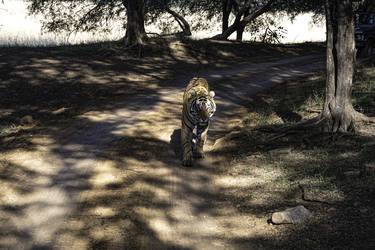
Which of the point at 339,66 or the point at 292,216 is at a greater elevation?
the point at 339,66

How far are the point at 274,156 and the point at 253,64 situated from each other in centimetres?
1414

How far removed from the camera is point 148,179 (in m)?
9.07

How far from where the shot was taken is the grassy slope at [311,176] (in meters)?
6.84

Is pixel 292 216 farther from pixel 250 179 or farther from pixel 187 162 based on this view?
pixel 187 162

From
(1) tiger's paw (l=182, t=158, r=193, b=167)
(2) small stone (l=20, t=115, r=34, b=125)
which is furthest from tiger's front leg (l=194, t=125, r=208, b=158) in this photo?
(2) small stone (l=20, t=115, r=34, b=125)

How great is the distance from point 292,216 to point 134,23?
17518 mm

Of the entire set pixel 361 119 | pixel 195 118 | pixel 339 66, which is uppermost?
pixel 339 66

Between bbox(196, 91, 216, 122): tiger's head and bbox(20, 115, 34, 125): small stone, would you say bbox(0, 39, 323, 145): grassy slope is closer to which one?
bbox(20, 115, 34, 125): small stone

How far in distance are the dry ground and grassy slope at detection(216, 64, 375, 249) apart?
1.1 inches

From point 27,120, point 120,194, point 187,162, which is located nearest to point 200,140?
point 187,162

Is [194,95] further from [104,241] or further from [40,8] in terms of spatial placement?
[40,8]

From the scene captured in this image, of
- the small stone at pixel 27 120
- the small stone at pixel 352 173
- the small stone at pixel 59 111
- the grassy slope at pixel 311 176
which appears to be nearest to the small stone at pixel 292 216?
the grassy slope at pixel 311 176

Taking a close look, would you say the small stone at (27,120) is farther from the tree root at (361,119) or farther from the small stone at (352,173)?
the small stone at (352,173)

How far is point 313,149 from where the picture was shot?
10.0 m
